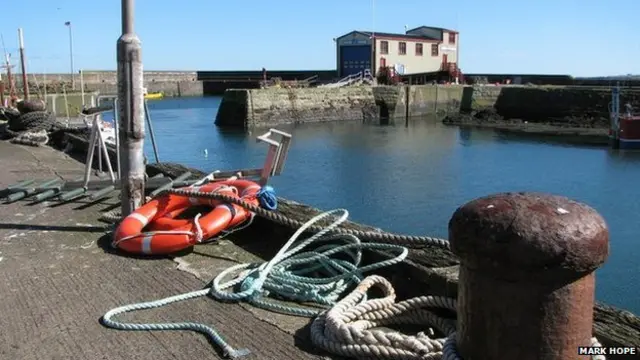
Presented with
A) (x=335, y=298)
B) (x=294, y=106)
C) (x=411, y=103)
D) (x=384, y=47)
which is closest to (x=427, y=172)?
(x=335, y=298)

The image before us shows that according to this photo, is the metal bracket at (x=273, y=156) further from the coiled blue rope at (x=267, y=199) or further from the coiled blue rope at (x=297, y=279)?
the coiled blue rope at (x=297, y=279)

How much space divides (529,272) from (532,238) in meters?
0.11

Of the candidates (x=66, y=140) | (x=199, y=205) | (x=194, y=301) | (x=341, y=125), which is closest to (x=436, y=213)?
(x=66, y=140)

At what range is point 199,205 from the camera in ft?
18.8

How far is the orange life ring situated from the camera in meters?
4.80

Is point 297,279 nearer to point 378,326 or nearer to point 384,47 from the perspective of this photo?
point 378,326

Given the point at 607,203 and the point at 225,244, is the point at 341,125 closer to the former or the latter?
the point at 607,203

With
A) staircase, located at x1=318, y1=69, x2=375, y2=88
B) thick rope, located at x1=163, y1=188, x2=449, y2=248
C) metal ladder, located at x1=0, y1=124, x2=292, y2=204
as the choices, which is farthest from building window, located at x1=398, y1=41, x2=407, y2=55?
thick rope, located at x1=163, y1=188, x2=449, y2=248

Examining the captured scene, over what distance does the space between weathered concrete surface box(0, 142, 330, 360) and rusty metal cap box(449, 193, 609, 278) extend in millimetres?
1458

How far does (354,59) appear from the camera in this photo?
51500 millimetres

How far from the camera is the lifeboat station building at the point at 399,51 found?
50.0 metres

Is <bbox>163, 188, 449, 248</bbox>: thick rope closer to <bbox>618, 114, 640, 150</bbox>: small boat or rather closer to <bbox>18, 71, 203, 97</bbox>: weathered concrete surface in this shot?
<bbox>618, 114, 640, 150</bbox>: small boat

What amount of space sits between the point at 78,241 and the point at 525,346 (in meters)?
4.36

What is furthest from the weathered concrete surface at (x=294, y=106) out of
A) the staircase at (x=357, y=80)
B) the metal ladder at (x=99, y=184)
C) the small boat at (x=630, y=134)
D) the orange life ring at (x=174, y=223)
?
the orange life ring at (x=174, y=223)
